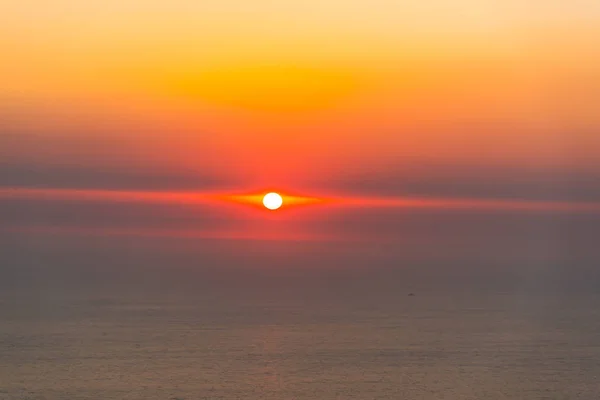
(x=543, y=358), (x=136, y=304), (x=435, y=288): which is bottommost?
(x=543, y=358)

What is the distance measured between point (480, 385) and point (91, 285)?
203ft

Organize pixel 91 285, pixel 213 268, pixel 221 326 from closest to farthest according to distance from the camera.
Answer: pixel 221 326
pixel 91 285
pixel 213 268

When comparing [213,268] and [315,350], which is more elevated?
[213,268]

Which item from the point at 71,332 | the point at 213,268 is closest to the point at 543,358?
the point at 71,332

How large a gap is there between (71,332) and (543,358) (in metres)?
27.7

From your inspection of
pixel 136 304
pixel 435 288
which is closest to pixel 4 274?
pixel 136 304

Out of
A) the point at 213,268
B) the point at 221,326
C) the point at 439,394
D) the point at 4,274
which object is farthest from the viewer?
the point at 213,268

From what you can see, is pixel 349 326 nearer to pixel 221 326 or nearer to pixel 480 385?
pixel 221 326

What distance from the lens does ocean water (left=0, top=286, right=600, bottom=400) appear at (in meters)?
39.3

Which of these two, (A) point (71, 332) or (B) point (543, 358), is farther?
(A) point (71, 332)

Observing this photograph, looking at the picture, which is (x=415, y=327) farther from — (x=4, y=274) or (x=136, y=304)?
(x=4, y=274)

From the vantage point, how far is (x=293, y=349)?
49281mm

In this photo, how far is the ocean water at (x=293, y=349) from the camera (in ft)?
129

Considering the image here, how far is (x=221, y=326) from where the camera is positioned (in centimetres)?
5950
